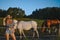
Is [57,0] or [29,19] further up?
[57,0]

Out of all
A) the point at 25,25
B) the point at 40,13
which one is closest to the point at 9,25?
the point at 25,25

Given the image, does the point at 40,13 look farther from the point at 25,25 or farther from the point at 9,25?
the point at 9,25

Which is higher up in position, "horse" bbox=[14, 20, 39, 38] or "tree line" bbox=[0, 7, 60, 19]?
"tree line" bbox=[0, 7, 60, 19]

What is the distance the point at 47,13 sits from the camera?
163 inches

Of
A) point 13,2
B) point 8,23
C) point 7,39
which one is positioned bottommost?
point 7,39

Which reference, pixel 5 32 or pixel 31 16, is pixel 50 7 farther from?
pixel 5 32

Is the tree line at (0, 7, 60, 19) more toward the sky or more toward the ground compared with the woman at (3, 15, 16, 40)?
more toward the sky

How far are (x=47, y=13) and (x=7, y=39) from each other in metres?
0.78

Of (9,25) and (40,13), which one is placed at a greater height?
(40,13)

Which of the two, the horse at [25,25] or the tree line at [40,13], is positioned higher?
the tree line at [40,13]

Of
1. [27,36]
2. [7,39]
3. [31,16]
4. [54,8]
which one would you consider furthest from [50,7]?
[7,39]

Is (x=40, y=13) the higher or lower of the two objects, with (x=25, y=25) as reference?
higher

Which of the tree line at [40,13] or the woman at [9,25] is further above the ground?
the tree line at [40,13]

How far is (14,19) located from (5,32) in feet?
0.84
